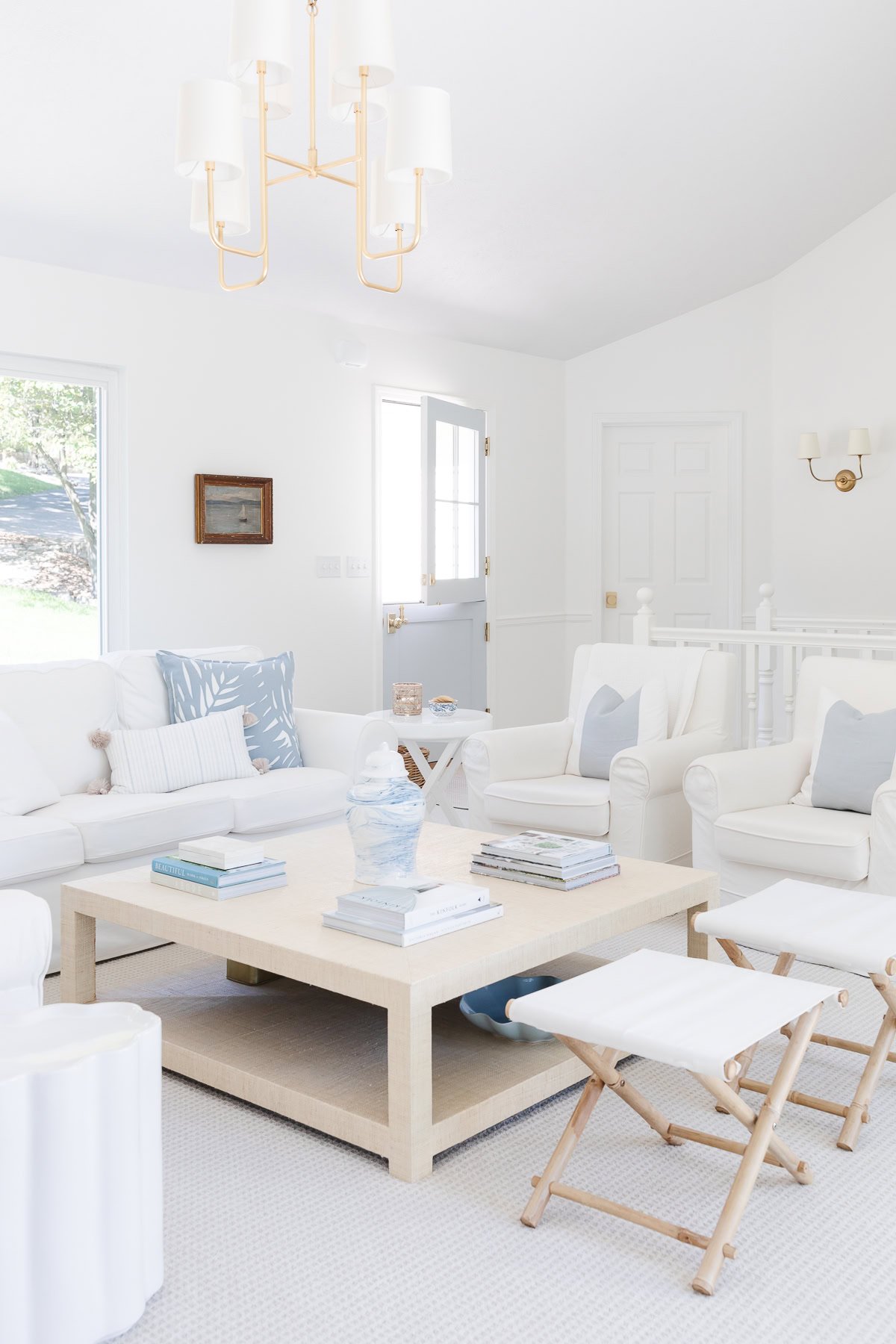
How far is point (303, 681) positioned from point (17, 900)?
3788 mm

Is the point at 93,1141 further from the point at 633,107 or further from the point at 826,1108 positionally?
the point at 633,107

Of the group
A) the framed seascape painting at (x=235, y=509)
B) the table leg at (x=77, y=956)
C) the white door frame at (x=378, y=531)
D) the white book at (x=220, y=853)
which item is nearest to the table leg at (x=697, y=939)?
the white book at (x=220, y=853)

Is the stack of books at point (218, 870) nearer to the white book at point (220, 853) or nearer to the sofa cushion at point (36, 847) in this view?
the white book at point (220, 853)

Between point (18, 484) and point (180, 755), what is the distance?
1565 mm

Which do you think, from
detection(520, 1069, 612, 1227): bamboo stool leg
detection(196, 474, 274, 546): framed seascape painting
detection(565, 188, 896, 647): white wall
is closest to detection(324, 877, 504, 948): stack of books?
detection(520, 1069, 612, 1227): bamboo stool leg

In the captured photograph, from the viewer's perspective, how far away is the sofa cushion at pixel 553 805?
402 cm

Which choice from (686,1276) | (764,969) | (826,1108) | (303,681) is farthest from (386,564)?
(686,1276)

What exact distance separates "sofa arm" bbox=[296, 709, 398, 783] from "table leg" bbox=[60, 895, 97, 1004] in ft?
4.71

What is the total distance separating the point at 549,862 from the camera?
2875 millimetres

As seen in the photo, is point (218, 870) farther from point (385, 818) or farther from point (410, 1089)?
point (410, 1089)

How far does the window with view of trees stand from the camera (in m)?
4.77

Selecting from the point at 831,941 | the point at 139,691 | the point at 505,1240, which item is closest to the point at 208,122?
the point at 139,691

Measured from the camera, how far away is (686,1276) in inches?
76.2

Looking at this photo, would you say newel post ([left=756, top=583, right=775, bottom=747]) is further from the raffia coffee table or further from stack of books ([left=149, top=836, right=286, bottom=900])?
stack of books ([left=149, top=836, right=286, bottom=900])
